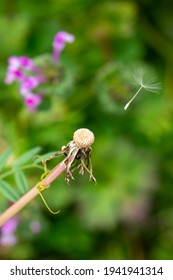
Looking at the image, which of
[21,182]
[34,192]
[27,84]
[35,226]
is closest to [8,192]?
[21,182]

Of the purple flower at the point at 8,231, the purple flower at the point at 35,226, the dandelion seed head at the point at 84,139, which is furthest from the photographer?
the purple flower at the point at 35,226

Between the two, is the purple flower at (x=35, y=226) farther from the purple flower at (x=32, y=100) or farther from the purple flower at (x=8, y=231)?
the purple flower at (x=32, y=100)

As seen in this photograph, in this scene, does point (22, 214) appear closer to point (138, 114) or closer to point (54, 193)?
point (54, 193)

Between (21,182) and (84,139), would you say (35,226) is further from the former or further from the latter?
(84,139)

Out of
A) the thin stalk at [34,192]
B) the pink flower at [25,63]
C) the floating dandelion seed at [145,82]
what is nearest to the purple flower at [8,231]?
the pink flower at [25,63]

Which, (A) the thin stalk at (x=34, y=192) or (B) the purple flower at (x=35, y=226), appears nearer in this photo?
(A) the thin stalk at (x=34, y=192)
